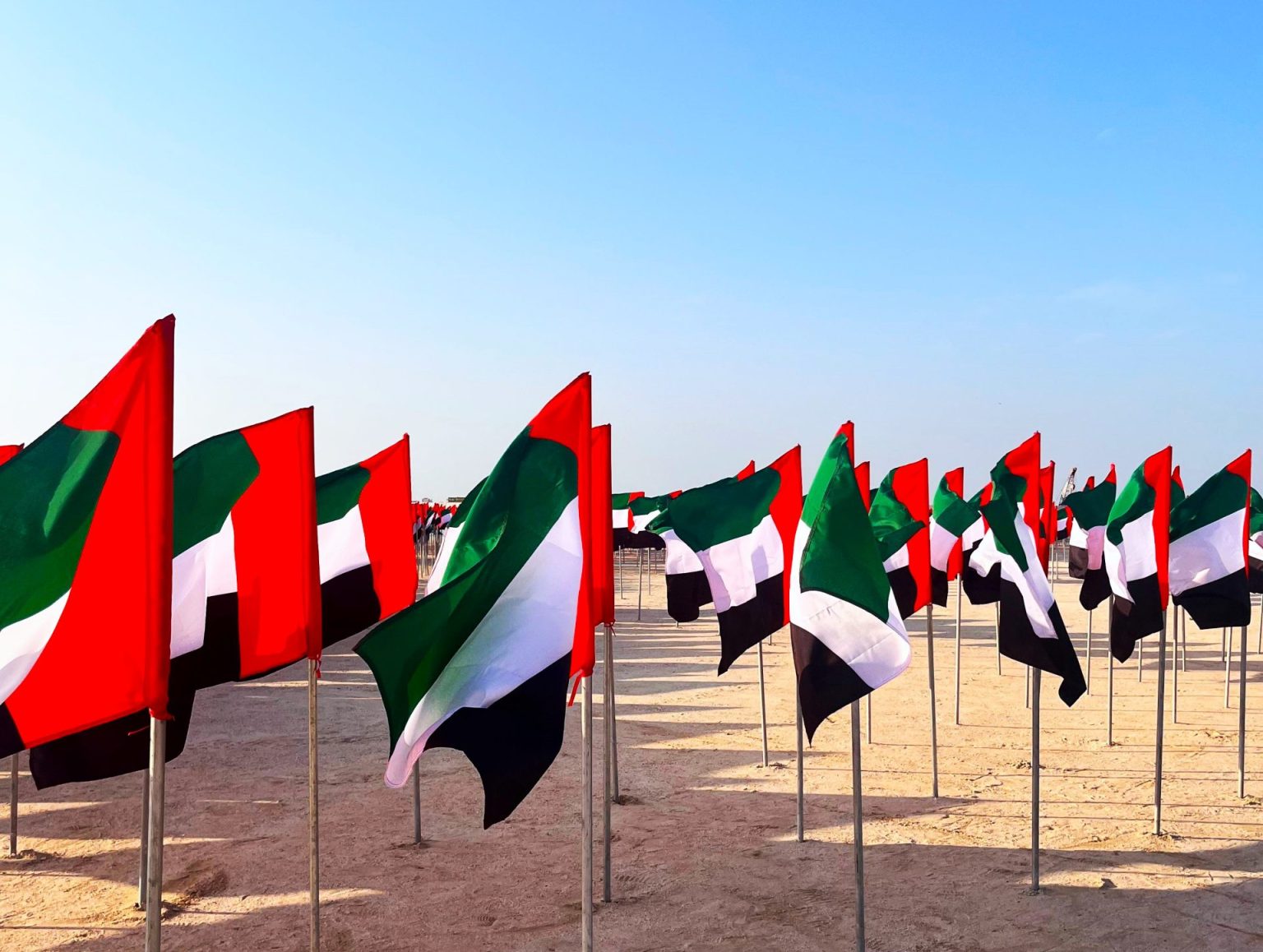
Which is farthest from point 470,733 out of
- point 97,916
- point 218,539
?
point 97,916

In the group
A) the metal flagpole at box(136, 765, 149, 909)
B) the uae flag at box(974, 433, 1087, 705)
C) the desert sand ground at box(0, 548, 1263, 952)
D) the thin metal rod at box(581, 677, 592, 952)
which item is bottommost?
the desert sand ground at box(0, 548, 1263, 952)

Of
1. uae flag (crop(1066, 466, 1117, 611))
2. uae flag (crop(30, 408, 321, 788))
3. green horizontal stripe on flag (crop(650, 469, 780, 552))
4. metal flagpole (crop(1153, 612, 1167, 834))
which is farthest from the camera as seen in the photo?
uae flag (crop(1066, 466, 1117, 611))

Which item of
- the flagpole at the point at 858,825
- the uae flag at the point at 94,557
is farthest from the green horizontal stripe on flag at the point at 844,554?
the uae flag at the point at 94,557

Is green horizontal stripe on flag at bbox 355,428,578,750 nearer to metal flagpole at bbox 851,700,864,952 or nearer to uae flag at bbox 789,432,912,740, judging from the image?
uae flag at bbox 789,432,912,740

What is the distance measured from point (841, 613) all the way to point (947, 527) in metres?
6.94

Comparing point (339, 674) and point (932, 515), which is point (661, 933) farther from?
point (339, 674)

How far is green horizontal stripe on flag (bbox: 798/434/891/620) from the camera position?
24.4ft

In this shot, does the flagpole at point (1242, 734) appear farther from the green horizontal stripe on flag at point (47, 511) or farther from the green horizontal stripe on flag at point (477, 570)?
the green horizontal stripe on flag at point (47, 511)

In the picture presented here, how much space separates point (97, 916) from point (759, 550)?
713cm

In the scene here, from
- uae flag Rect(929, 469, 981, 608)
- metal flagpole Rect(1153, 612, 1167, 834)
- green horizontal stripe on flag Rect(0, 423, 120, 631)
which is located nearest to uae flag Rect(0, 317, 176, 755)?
green horizontal stripe on flag Rect(0, 423, 120, 631)

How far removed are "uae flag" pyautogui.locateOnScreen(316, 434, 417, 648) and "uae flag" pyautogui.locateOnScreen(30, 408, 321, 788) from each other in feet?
8.32

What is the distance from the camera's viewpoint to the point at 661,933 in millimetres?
8945

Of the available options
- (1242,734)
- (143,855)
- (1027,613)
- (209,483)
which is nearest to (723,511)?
(1027,613)

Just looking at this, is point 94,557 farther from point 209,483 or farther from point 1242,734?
point 1242,734
